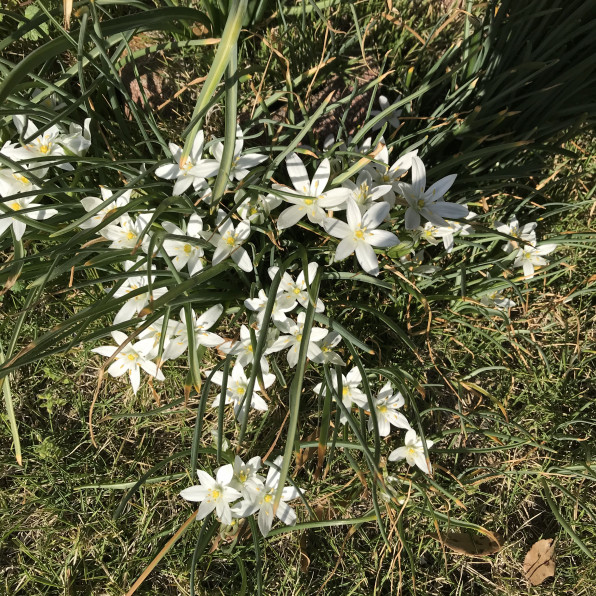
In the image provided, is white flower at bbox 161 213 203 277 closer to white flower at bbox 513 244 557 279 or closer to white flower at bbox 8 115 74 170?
white flower at bbox 8 115 74 170

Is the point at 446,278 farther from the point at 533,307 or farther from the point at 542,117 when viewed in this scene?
the point at 542,117

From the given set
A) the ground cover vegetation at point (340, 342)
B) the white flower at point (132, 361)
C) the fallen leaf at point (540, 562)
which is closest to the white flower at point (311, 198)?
the ground cover vegetation at point (340, 342)

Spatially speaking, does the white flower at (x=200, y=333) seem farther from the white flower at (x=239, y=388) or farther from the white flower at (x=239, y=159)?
the white flower at (x=239, y=159)

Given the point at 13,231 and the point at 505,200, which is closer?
the point at 13,231

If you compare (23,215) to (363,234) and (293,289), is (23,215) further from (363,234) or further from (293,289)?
(363,234)

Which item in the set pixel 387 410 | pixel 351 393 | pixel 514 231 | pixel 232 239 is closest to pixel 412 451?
pixel 387 410

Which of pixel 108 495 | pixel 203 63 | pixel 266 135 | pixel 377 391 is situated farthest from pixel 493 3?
pixel 108 495
